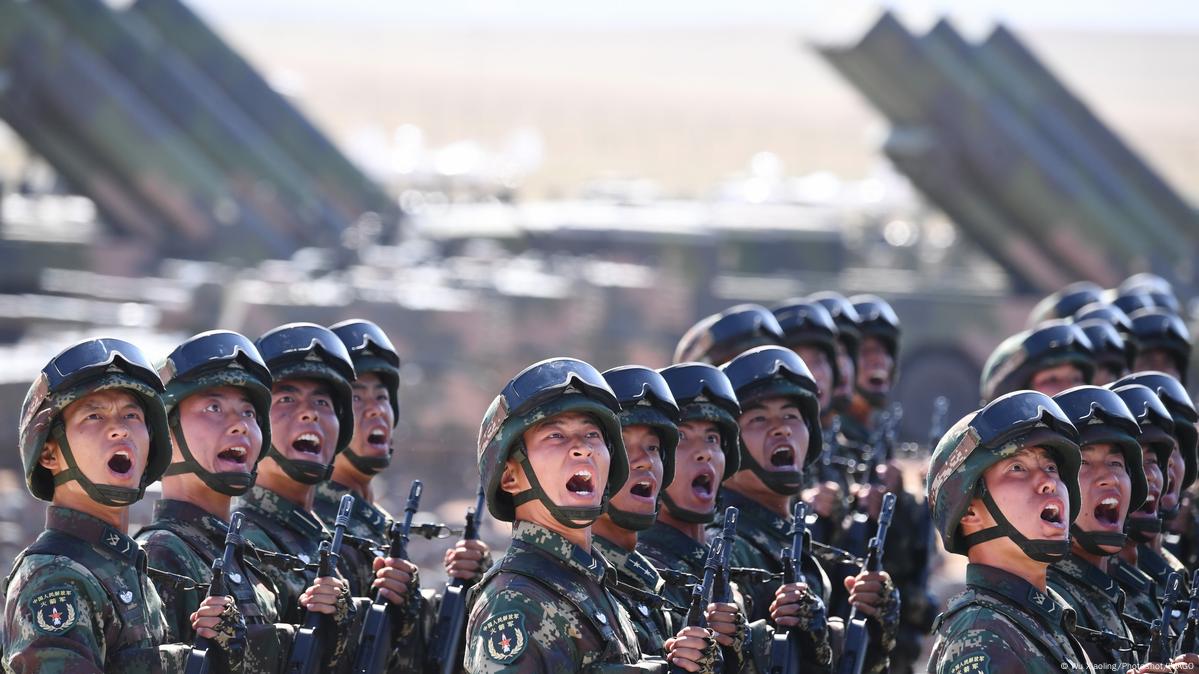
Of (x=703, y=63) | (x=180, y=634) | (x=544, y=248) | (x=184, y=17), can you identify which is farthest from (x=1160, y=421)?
(x=703, y=63)

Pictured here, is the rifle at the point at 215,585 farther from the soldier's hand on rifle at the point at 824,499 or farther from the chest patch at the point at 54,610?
the soldier's hand on rifle at the point at 824,499

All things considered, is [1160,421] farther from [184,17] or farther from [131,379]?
[184,17]

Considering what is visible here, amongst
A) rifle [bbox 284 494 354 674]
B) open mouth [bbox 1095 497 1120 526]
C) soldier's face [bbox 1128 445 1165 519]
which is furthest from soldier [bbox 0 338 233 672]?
soldier's face [bbox 1128 445 1165 519]

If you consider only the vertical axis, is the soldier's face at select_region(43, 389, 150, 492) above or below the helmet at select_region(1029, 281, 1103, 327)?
below

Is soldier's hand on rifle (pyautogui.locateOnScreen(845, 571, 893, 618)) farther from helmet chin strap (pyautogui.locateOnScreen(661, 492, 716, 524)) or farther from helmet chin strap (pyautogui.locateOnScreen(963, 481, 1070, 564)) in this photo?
helmet chin strap (pyautogui.locateOnScreen(963, 481, 1070, 564))

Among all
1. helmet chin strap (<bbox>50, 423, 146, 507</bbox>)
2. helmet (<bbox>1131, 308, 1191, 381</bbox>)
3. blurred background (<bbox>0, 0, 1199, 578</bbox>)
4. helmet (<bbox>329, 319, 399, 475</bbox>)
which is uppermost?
blurred background (<bbox>0, 0, 1199, 578</bbox>)

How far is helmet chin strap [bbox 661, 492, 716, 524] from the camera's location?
7.26 metres

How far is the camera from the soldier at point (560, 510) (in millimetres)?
5797

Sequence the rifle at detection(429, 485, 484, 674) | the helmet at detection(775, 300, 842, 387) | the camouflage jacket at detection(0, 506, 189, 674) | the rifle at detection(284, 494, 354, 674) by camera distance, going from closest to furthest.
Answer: the camouflage jacket at detection(0, 506, 189, 674) < the rifle at detection(284, 494, 354, 674) < the rifle at detection(429, 485, 484, 674) < the helmet at detection(775, 300, 842, 387)

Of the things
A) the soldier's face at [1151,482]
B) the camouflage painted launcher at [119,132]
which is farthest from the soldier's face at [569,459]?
the camouflage painted launcher at [119,132]

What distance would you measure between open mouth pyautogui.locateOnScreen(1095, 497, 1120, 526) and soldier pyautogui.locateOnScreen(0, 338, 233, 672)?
2848mm

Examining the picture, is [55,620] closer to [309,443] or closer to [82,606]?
[82,606]

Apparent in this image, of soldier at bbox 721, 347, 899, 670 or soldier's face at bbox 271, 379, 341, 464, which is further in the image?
soldier at bbox 721, 347, 899, 670

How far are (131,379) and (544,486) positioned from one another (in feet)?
4.19
